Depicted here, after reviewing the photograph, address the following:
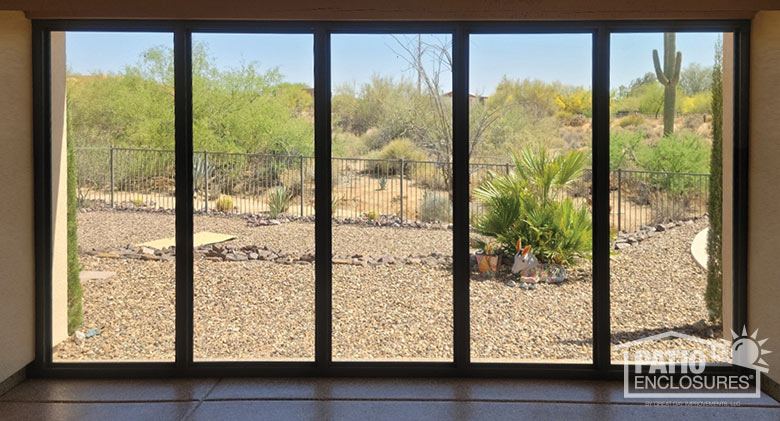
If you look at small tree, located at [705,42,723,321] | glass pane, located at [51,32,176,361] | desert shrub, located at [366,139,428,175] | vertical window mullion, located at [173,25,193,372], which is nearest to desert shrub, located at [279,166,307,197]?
desert shrub, located at [366,139,428,175]

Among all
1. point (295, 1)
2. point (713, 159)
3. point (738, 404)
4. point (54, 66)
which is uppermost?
point (295, 1)

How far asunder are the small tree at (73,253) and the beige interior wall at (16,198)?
249 millimetres

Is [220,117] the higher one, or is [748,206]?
[220,117]

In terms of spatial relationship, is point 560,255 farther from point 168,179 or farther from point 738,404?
point 168,179

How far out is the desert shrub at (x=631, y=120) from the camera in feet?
13.9

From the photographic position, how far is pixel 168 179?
14.2 ft

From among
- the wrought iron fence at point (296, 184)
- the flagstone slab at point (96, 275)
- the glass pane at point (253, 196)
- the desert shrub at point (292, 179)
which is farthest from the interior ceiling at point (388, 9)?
the flagstone slab at point (96, 275)

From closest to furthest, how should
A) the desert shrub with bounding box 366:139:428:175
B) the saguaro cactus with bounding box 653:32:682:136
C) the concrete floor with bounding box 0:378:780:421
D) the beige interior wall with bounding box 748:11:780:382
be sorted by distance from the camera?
1. the concrete floor with bounding box 0:378:780:421
2. the beige interior wall with bounding box 748:11:780:382
3. the saguaro cactus with bounding box 653:32:682:136
4. the desert shrub with bounding box 366:139:428:175

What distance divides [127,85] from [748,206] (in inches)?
183

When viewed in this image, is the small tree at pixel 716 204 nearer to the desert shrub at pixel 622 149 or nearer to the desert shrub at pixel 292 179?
the desert shrub at pixel 622 149

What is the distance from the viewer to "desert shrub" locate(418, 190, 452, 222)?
4.35m

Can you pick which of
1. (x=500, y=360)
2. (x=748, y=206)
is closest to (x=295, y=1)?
(x=500, y=360)

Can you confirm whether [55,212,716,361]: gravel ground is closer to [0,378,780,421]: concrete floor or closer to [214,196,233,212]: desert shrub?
→ [214,196,233,212]: desert shrub

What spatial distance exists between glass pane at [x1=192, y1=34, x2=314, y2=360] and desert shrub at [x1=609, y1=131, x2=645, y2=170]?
223 cm
